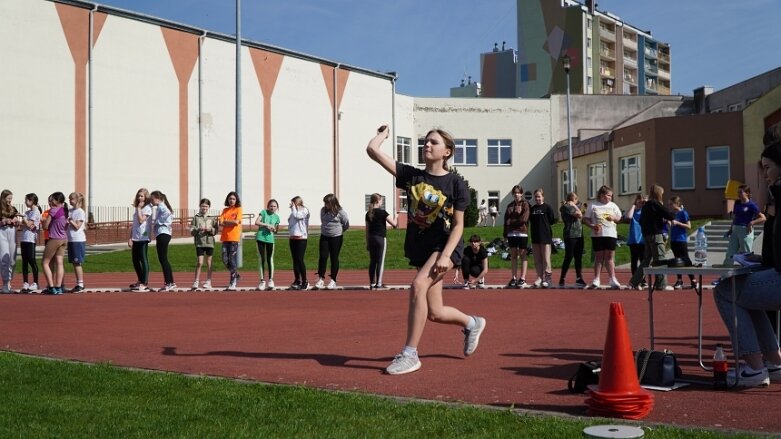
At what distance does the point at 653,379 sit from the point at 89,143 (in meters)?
42.4

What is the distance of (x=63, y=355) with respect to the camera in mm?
8742

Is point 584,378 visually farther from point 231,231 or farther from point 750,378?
point 231,231

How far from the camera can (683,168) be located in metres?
46.1

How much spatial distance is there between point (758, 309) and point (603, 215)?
11.5 metres

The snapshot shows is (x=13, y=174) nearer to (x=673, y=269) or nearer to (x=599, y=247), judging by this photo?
(x=599, y=247)

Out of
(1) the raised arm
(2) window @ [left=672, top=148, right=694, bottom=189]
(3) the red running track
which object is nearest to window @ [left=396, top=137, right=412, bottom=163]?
(2) window @ [left=672, top=148, right=694, bottom=189]

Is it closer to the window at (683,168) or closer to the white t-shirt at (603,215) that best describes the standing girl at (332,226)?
the white t-shirt at (603,215)

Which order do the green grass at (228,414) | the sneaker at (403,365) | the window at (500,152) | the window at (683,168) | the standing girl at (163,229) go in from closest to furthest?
the green grass at (228,414), the sneaker at (403,365), the standing girl at (163,229), the window at (683,168), the window at (500,152)

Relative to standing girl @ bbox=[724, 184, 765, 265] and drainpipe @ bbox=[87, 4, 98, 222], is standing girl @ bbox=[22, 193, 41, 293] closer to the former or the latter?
standing girl @ bbox=[724, 184, 765, 265]

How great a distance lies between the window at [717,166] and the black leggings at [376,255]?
3050 centimetres

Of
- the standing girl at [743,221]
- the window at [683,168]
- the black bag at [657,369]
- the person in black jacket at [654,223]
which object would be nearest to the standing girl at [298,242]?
the person in black jacket at [654,223]

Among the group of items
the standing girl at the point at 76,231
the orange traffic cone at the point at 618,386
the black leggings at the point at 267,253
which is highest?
the standing girl at the point at 76,231

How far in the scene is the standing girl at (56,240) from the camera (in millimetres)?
17547

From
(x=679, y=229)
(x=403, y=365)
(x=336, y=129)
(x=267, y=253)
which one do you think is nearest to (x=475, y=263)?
(x=679, y=229)
